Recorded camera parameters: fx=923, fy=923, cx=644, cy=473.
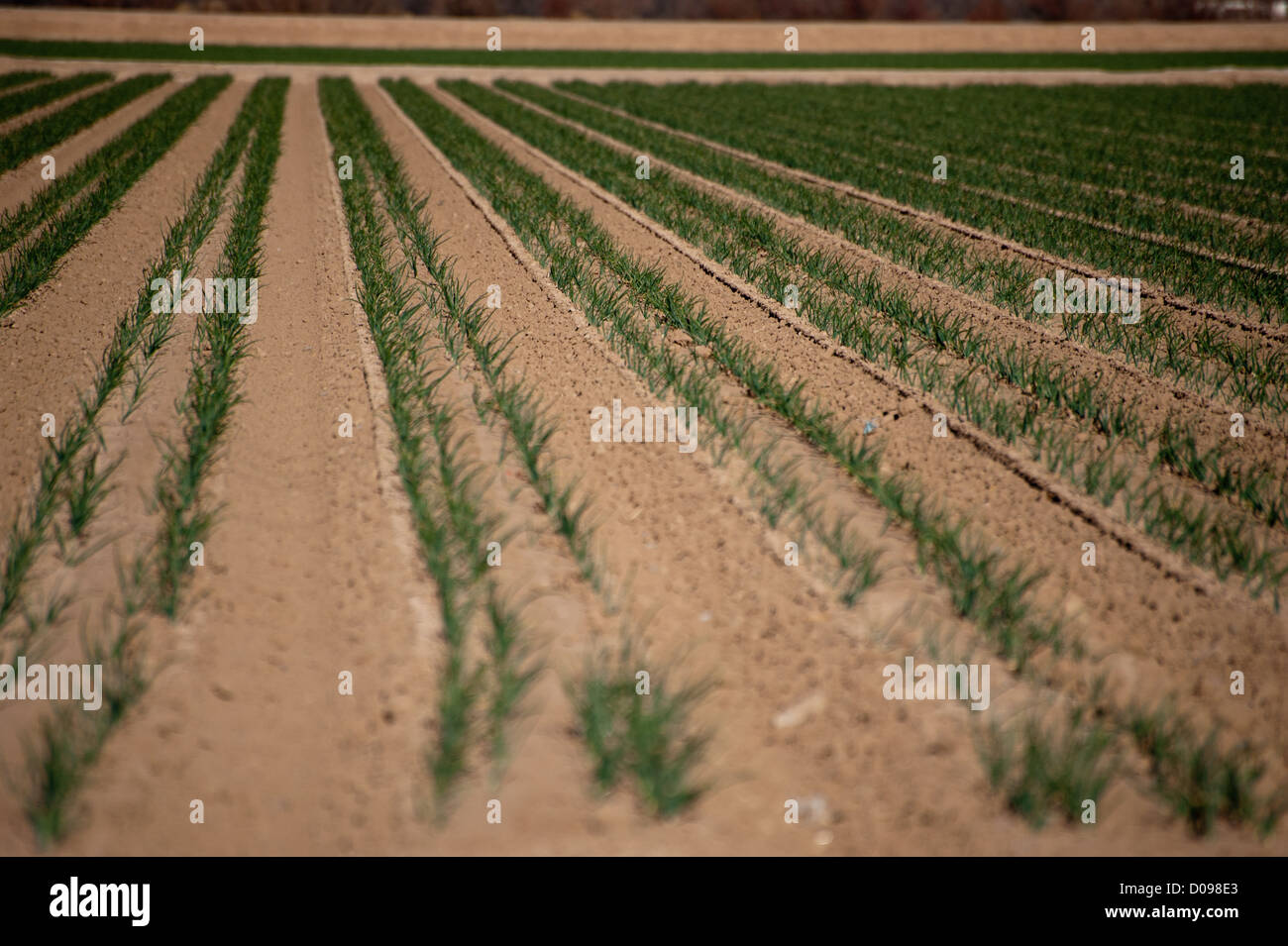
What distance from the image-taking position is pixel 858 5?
6562 cm

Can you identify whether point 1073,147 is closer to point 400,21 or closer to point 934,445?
point 934,445

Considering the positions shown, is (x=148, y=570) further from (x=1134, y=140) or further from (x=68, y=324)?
(x=1134, y=140)

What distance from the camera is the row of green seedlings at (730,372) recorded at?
3.63 metres

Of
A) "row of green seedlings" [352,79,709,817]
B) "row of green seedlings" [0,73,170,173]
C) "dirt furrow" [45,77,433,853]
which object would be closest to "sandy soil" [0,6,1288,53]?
"row of green seedlings" [0,73,170,173]

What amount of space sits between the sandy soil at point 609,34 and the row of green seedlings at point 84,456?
39.5 m

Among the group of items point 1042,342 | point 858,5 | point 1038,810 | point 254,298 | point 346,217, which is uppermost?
point 858,5

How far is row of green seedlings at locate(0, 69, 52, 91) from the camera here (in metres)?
22.7

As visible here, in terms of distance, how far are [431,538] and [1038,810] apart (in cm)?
249

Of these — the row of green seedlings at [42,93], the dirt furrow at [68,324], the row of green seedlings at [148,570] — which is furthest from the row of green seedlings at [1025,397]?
the row of green seedlings at [42,93]

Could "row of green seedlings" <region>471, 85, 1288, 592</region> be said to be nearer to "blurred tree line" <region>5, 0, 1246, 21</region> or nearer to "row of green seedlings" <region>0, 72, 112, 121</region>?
"row of green seedlings" <region>0, 72, 112, 121</region>

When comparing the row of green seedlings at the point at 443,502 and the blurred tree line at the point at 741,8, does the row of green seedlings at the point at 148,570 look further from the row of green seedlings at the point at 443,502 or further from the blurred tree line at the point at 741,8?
the blurred tree line at the point at 741,8

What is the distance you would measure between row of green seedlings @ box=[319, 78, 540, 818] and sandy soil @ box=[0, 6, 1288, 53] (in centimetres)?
3957

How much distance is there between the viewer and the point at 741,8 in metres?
63.3

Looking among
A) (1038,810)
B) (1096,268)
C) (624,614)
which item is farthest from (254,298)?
(1096,268)
